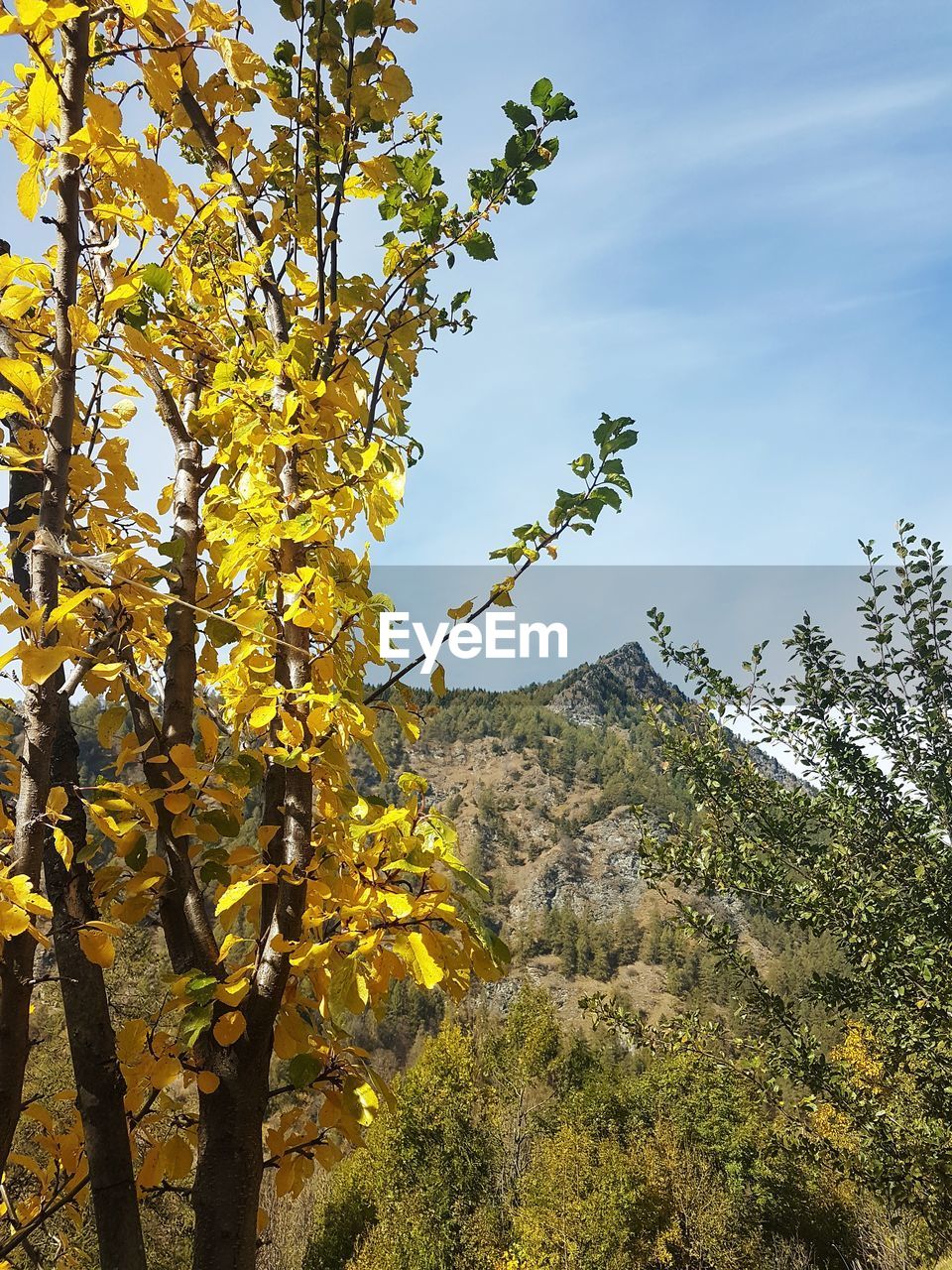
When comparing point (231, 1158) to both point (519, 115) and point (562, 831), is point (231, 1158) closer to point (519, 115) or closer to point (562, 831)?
point (519, 115)

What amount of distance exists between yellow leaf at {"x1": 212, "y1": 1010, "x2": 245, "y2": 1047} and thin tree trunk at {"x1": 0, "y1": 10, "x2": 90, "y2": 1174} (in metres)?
0.31

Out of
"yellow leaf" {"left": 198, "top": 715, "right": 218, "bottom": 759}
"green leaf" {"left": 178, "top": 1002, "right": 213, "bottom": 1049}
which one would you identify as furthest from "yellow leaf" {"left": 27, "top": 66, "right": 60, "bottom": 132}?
"green leaf" {"left": 178, "top": 1002, "right": 213, "bottom": 1049}

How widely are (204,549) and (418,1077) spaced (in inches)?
904

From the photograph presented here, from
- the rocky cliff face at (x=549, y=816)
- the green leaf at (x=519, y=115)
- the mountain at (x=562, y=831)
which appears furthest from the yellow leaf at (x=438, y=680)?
the rocky cliff face at (x=549, y=816)

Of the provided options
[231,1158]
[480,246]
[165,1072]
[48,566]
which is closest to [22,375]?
[48,566]

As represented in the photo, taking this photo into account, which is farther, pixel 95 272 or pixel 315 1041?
pixel 95 272

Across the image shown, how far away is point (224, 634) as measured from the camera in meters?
1.50

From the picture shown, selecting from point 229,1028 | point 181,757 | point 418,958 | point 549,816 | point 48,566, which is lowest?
point 549,816

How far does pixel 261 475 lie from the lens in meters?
1.59

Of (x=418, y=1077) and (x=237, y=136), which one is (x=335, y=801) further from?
(x=418, y=1077)

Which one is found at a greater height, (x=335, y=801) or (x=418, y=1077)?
(x=335, y=801)

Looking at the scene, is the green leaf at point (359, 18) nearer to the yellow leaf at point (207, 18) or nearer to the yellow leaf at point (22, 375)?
the yellow leaf at point (207, 18)

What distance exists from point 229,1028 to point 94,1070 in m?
0.34

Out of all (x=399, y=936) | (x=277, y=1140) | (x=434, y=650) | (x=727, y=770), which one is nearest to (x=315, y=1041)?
(x=277, y=1140)
